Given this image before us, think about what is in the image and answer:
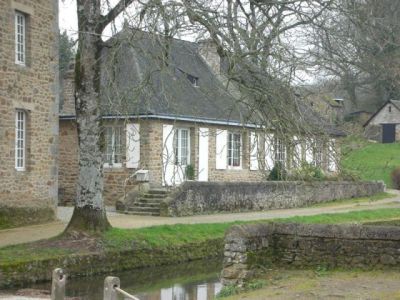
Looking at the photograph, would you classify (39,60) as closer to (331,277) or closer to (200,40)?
(200,40)

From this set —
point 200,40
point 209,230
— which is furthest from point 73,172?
point 200,40

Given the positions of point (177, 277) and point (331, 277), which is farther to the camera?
point (177, 277)

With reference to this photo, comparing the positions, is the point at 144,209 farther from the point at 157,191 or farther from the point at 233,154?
the point at 233,154

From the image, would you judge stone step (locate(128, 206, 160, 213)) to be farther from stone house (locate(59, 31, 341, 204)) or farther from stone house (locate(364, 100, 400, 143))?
stone house (locate(364, 100, 400, 143))

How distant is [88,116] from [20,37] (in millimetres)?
5567

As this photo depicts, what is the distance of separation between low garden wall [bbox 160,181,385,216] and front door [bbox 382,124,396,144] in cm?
2537

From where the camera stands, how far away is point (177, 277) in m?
16.2

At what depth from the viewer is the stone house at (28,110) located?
1980 cm

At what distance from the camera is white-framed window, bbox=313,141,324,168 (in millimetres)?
12494

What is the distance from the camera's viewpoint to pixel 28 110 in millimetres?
20891

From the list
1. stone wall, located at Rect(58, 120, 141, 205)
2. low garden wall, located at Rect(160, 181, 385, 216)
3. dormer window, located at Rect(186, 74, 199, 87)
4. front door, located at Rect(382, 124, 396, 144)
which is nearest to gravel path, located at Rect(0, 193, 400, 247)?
low garden wall, located at Rect(160, 181, 385, 216)

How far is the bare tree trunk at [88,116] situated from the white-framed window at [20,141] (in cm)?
445

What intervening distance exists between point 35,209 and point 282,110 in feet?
33.8

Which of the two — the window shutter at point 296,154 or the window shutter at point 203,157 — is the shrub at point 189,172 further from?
the window shutter at point 296,154
